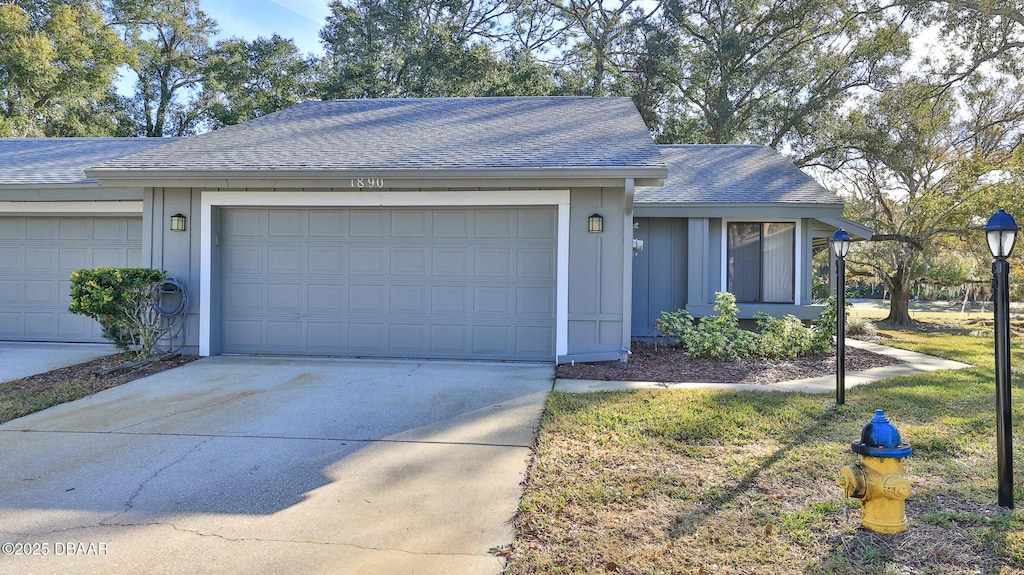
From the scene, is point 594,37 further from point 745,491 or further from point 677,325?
point 745,491

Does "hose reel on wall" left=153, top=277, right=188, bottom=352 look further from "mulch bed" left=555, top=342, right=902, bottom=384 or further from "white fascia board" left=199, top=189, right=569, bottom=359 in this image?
"mulch bed" left=555, top=342, right=902, bottom=384

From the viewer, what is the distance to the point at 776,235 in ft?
30.9

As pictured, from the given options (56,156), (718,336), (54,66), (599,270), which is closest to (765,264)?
(718,336)

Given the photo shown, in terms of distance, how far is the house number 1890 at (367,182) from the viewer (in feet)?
22.2

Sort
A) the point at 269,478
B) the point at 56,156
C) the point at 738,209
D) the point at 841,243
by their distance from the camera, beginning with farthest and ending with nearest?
1. the point at 56,156
2. the point at 738,209
3. the point at 841,243
4. the point at 269,478

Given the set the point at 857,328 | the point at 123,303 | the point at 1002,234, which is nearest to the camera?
the point at 1002,234

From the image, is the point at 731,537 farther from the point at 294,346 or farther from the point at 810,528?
the point at 294,346

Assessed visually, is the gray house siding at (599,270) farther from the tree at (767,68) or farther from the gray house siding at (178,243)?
the tree at (767,68)

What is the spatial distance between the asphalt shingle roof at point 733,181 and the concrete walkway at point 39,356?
320 inches

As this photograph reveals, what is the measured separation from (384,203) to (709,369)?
4545 millimetres

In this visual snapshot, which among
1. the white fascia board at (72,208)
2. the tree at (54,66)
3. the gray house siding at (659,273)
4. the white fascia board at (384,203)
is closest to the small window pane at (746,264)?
the gray house siding at (659,273)

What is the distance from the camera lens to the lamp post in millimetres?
3012

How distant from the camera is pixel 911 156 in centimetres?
1645

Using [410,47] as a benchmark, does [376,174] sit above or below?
below
